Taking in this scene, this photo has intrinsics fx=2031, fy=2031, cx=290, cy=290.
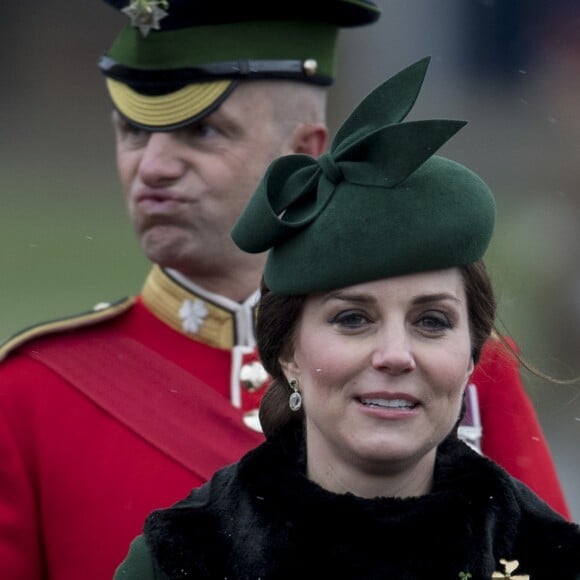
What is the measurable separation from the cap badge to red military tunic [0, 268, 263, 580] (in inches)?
24.4

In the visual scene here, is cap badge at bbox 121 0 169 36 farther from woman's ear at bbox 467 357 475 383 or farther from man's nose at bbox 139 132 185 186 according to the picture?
woman's ear at bbox 467 357 475 383

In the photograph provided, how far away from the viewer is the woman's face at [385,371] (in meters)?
3.41

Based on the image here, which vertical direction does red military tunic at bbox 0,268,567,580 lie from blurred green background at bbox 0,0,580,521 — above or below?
above

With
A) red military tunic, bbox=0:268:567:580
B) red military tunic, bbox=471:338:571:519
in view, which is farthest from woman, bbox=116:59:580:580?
red military tunic, bbox=471:338:571:519

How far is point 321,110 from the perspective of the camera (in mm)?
5191

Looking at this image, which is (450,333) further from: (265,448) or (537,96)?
(537,96)

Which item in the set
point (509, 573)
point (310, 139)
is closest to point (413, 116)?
point (310, 139)

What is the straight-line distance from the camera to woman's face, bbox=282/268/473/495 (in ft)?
11.2

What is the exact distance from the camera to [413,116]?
12.0m

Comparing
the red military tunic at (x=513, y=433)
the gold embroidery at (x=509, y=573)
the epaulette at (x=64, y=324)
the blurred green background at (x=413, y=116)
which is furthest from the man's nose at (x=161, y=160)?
the blurred green background at (x=413, y=116)

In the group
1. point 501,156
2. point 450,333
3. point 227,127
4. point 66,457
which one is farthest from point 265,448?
point 501,156

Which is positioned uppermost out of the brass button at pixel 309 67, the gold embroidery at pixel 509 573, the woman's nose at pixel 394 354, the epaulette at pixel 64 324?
the woman's nose at pixel 394 354

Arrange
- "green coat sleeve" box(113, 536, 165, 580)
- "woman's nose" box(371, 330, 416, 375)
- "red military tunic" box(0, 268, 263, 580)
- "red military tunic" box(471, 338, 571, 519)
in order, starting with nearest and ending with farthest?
"woman's nose" box(371, 330, 416, 375)
"green coat sleeve" box(113, 536, 165, 580)
"red military tunic" box(0, 268, 263, 580)
"red military tunic" box(471, 338, 571, 519)

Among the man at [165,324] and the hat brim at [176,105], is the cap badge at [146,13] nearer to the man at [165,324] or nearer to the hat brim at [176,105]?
the man at [165,324]
